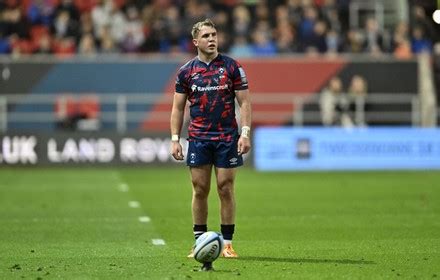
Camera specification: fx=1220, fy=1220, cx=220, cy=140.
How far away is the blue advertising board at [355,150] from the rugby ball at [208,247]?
20.4m

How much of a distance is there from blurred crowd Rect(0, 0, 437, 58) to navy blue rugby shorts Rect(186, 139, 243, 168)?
66.8ft

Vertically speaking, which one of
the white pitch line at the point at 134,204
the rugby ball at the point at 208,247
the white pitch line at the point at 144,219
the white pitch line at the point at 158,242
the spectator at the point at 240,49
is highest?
the spectator at the point at 240,49

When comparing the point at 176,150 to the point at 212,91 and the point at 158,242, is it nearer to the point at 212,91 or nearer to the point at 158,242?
the point at 212,91

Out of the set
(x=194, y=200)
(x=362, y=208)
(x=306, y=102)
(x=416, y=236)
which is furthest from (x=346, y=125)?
(x=194, y=200)

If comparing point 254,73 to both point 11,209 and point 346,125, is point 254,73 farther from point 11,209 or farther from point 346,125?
point 11,209

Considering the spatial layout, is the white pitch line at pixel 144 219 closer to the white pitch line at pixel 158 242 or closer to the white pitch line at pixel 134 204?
the white pitch line at pixel 134 204

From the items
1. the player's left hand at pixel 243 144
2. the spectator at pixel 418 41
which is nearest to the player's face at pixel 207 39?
the player's left hand at pixel 243 144

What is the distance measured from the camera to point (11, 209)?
67.3 feet

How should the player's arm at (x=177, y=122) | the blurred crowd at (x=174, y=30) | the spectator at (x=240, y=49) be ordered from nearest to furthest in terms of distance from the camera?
the player's arm at (x=177, y=122) → the blurred crowd at (x=174, y=30) → the spectator at (x=240, y=49)

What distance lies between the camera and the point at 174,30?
3444cm

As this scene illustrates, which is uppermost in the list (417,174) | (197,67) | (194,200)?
(197,67)

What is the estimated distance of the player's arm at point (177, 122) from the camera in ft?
44.4

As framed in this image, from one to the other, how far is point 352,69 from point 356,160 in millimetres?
3540

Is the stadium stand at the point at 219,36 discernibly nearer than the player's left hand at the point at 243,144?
No
